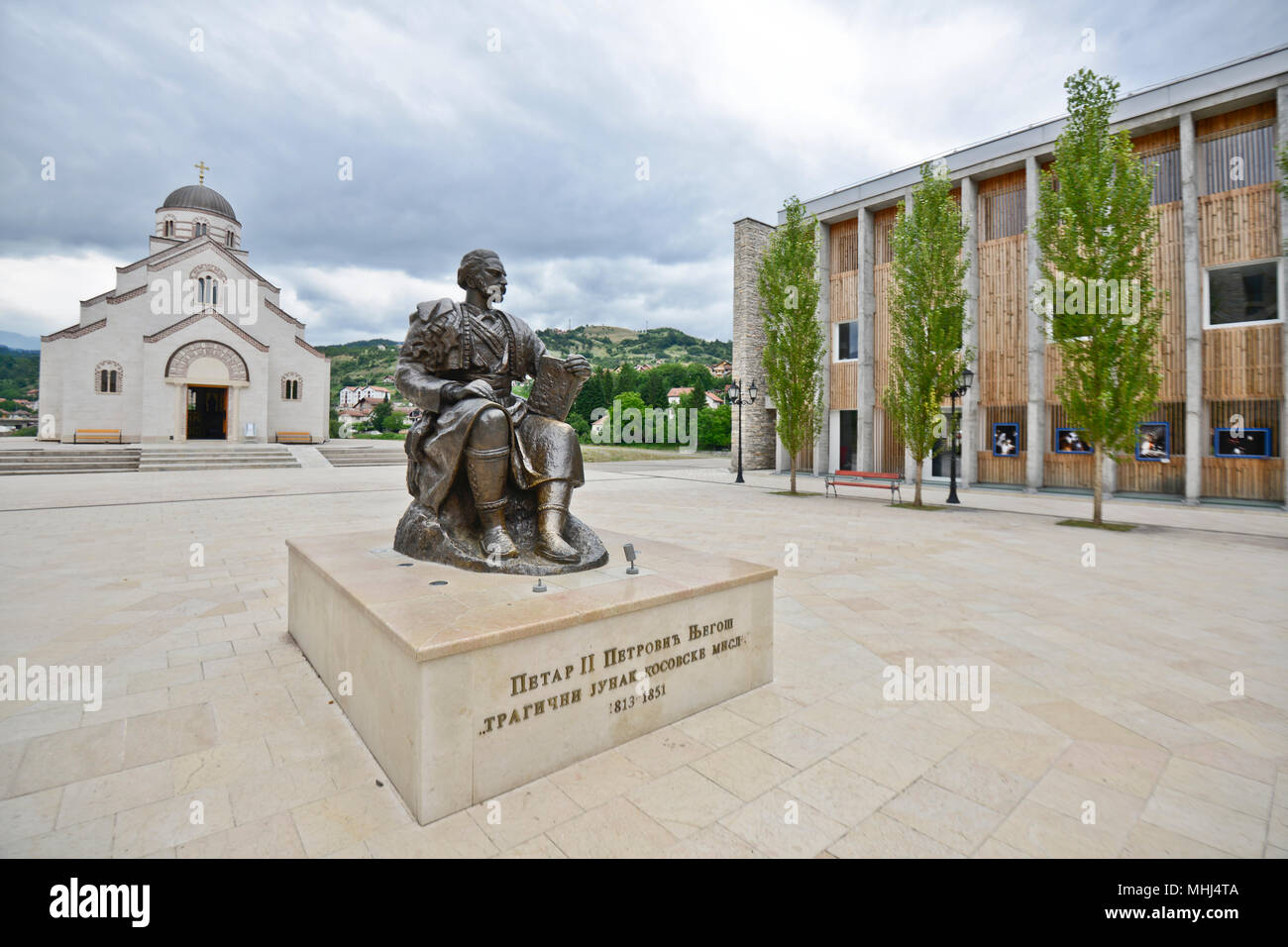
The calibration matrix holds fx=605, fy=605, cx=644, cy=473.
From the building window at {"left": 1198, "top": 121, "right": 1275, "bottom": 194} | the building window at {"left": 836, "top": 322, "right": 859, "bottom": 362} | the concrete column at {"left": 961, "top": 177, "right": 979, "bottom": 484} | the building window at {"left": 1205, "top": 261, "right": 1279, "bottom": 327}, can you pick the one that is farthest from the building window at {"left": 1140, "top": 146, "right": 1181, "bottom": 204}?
the building window at {"left": 836, "top": 322, "right": 859, "bottom": 362}

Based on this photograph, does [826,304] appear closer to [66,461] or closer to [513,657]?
[513,657]

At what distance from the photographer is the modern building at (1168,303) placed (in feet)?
49.9

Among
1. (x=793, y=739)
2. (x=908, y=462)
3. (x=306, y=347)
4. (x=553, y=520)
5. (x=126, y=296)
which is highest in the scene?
(x=126, y=296)

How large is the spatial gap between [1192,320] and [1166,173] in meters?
4.37

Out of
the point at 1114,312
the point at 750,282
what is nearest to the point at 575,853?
the point at 1114,312

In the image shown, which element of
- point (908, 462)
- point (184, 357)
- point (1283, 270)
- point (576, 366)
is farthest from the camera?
point (184, 357)

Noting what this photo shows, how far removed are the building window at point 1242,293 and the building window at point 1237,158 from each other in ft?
6.94

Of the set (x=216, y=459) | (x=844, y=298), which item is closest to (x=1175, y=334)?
(x=844, y=298)

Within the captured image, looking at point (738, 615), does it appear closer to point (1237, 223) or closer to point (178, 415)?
point (1237, 223)

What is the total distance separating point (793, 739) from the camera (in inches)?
123

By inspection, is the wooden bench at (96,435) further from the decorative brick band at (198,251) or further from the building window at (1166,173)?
the building window at (1166,173)

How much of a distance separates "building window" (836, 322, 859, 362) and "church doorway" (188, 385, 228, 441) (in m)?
32.7

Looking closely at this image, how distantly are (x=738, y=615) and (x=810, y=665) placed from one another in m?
0.89
